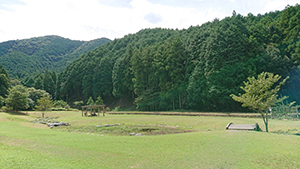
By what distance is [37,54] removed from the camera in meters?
146

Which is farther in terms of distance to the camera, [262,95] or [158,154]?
[262,95]

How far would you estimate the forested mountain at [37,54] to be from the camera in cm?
11200

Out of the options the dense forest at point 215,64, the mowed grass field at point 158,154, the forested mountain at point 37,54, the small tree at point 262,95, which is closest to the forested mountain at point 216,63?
the dense forest at point 215,64

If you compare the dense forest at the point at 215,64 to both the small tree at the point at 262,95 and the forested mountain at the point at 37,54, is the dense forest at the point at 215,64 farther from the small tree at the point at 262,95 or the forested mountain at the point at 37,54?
the forested mountain at the point at 37,54

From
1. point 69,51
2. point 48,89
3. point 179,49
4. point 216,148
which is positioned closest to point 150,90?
point 179,49

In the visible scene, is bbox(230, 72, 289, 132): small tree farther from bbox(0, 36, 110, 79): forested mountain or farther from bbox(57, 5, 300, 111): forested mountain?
bbox(0, 36, 110, 79): forested mountain

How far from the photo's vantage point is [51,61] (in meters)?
145

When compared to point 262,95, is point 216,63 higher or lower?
higher

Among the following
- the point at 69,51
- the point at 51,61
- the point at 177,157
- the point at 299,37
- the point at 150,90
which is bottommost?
the point at 177,157

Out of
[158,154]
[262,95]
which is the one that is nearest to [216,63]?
[262,95]

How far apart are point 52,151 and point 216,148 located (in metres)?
7.22

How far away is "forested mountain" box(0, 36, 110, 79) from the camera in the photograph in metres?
112

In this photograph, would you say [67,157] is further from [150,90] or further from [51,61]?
[51,61]

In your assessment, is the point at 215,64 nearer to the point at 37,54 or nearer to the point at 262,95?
the point at 262,95
